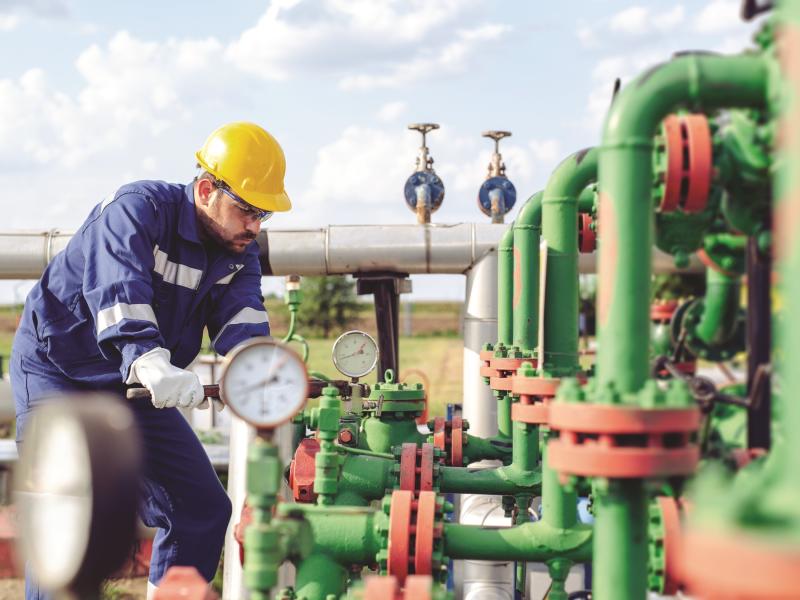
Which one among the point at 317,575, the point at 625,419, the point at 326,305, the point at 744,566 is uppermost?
the point at 326,305

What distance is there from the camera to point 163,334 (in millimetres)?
3111

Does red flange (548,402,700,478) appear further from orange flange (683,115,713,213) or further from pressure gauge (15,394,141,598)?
pressure gauge (15,394,141,598)

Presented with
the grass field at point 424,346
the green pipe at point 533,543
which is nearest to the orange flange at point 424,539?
the green pipe at point 533,543

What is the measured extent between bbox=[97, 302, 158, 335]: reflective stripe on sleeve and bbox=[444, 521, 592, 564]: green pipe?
3.29 feet

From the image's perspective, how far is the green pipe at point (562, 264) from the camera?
101 inches

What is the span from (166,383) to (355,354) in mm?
1760

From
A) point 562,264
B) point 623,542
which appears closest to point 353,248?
point 562,264

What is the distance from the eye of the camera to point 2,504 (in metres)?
6.23

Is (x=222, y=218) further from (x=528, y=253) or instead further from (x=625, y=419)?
(x=625, y=419)

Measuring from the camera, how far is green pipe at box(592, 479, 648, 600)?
5.60 ft

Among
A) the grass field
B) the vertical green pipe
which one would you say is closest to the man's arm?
the vertical green pipe

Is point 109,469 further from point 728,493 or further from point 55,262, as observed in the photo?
point 55,262

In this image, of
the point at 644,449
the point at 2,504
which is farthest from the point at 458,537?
the point at 2,504

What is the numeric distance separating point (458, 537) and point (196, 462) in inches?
43.2
